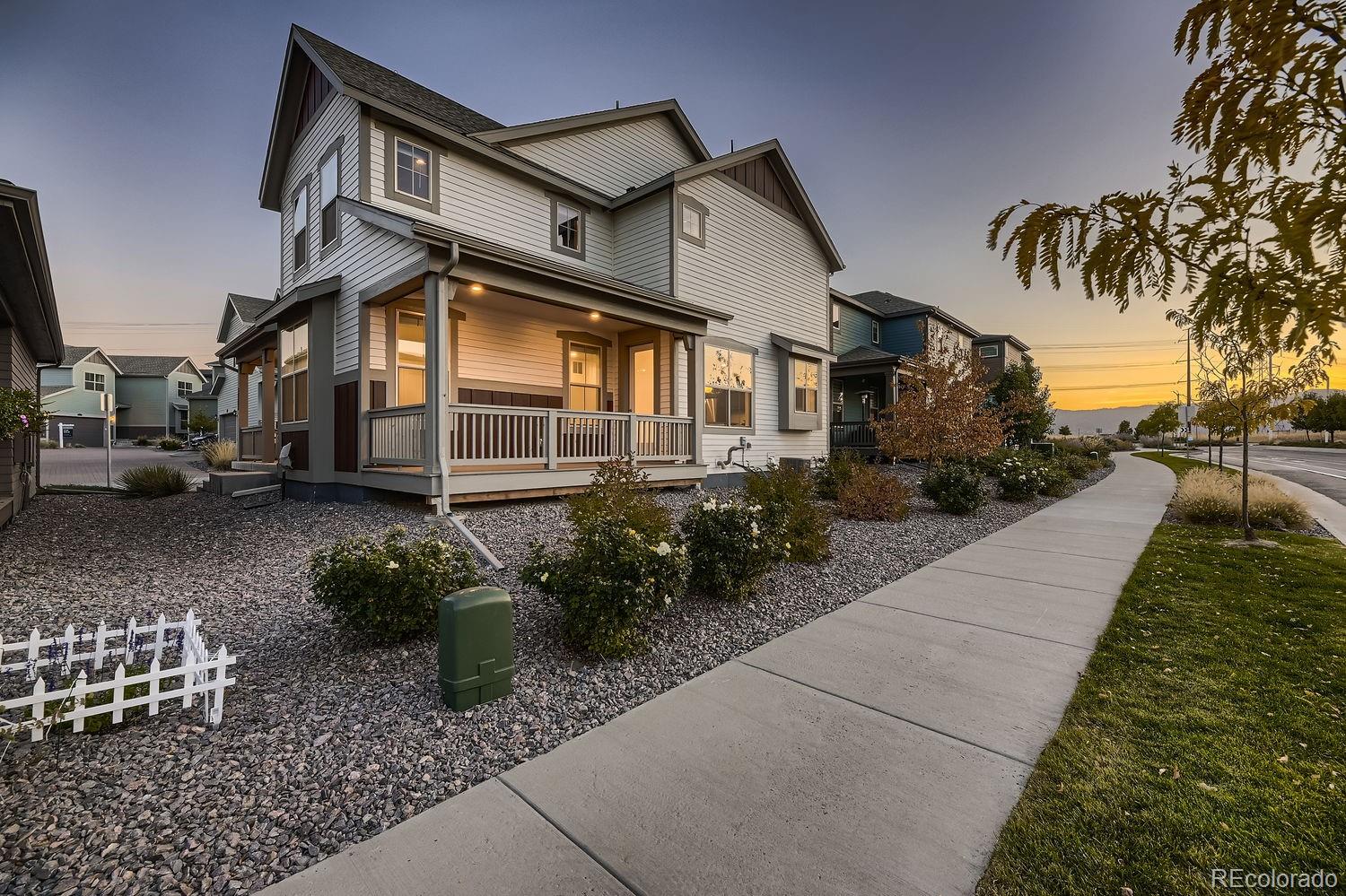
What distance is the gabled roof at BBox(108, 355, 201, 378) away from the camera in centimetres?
4569

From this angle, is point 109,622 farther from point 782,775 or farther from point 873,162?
point 873,162

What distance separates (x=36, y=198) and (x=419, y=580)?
5.03 m

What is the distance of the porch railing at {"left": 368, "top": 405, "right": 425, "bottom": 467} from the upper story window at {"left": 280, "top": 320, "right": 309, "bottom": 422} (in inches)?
97.2

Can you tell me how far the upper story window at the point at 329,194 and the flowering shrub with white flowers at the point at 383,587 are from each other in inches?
346

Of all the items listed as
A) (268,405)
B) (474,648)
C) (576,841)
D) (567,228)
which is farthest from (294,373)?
(576,841)

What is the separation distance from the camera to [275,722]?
3014mm

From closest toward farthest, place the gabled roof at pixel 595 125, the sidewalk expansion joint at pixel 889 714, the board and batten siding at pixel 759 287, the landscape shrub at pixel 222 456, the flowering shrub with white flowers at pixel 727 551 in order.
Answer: the sidewalk expansion joint at pixel 889 714
the flowering shrub with white flowers at pixel 727 551
the gabled roof at pixel 595 125
the board and batten siding at pixel 759 287
the landscape shrub at pixel 222 456

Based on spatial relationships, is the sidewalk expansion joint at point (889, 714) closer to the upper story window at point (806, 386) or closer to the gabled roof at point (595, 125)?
the gabled roof at point (595, 125)

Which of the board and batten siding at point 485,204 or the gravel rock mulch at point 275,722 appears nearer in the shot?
the gravel rock mulch at point 275,722

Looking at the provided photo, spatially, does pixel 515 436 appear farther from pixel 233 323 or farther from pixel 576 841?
pixel 233 323

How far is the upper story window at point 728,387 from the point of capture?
12.8 metres

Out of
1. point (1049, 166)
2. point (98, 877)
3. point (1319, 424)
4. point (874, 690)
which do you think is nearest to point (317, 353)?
point (98, 877)

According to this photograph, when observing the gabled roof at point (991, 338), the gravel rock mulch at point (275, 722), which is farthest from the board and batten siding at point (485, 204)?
the gabled roof at point (991, 338)

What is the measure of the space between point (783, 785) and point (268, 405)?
1399cm
